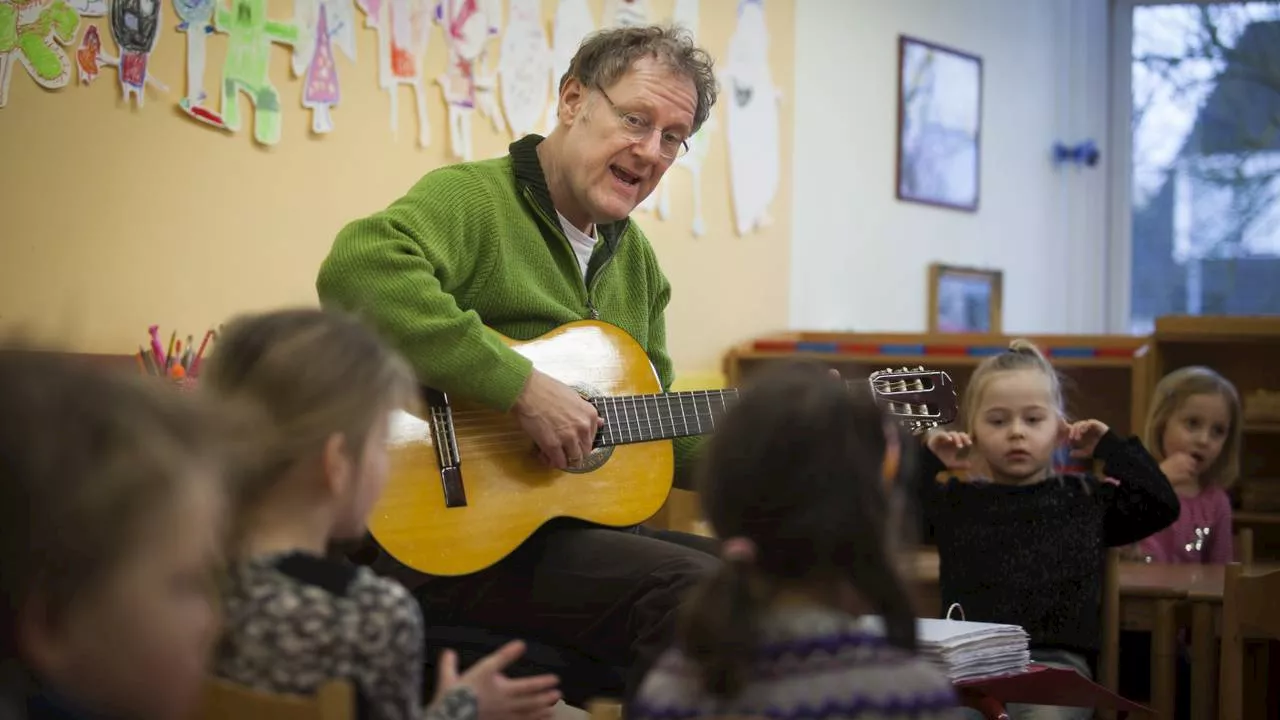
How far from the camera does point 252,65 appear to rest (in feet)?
11.9

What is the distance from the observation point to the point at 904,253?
6.36 metres

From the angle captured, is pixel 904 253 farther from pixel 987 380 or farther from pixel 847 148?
pixel 987 380

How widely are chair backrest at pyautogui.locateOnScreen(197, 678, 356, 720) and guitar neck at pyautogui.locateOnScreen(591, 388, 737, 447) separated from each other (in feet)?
4.19

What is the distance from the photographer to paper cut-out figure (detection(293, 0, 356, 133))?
3.78 meters

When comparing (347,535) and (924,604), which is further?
(924,604)

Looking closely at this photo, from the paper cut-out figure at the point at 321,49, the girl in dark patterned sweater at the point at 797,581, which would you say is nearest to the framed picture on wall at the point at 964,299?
the paper cut-out figure at the point at 321,49

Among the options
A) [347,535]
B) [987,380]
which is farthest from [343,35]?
[347,535]

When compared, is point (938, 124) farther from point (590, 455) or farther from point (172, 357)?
point (590, 455)

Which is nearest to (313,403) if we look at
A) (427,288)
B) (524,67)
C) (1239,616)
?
(427,288)

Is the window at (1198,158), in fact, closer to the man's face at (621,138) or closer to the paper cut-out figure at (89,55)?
the man's face at (621,138)

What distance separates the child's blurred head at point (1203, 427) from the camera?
158 inches

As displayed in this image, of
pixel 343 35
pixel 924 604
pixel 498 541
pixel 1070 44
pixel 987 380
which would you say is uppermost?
pixel 1070 44

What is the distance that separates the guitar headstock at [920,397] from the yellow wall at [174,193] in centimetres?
172

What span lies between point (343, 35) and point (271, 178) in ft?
1.52
